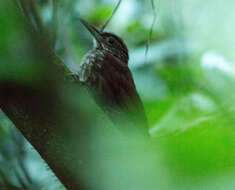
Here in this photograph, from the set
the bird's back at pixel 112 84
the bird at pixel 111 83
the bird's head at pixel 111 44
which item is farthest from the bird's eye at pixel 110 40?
the bird's back at pixel 112 84

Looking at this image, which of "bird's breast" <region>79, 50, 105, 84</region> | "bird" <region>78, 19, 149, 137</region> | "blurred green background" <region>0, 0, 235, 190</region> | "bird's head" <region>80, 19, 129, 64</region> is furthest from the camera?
"bird's head" <region>80, 19, 129, 64</region>

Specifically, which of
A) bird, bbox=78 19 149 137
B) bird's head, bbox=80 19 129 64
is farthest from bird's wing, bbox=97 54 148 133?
bird's head, bbox=80 19 129 64

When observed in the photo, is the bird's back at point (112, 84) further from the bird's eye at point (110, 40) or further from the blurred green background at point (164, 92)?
the bird's eye at point (110, 40)

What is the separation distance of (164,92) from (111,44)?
1.19 metres

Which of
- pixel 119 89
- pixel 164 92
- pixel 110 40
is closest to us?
pixel 164 92

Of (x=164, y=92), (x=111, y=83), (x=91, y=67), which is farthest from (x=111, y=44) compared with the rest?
(x=164, y=92)

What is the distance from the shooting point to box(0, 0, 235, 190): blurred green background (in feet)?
1.94

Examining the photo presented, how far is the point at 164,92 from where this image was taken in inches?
101

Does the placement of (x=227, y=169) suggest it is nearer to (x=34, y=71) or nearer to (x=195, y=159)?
(x=195, y=159)

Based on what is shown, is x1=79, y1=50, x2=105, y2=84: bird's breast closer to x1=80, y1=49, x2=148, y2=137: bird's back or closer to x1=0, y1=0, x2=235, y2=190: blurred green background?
x1=80, y1=49, x2=148, y2=137: bird's back

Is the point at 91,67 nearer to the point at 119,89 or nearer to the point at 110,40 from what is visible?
the point at 119,89

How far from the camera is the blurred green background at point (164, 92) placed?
0.59 meters

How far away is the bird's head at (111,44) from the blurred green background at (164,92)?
0.08 meters

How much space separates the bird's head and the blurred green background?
82 mm
